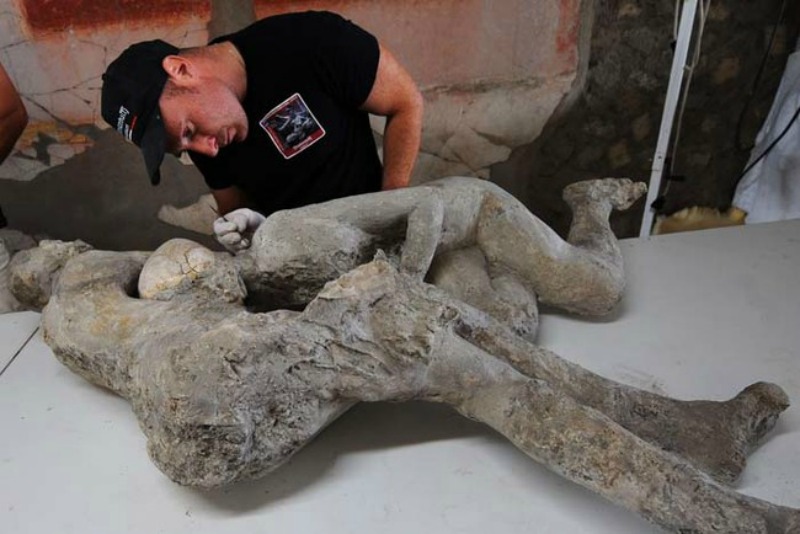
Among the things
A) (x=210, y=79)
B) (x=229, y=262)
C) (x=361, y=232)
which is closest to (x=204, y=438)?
(x=229, y=262)

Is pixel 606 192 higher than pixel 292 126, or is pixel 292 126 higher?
pixel 292 126

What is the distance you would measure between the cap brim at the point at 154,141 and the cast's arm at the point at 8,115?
627 mm

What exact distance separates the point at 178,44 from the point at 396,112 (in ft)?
2.50

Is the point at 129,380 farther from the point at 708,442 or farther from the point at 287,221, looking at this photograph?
the point at 708,442

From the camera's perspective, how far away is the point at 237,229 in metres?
1.48

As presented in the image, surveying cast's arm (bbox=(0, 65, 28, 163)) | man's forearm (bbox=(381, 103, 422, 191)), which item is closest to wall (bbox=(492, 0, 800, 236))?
man's forearm (bbox=(381, 103, 422, 191))

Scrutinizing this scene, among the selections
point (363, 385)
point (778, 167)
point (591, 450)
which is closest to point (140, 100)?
point (363, 385)

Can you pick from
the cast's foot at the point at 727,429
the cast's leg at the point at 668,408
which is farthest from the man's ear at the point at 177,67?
the cast's foot at the point at 727,429

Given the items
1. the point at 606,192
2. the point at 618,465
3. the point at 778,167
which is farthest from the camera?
the point at 778,167

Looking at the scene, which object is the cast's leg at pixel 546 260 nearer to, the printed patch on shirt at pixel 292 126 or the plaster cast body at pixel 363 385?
the plaster cast body at pixel 363 385

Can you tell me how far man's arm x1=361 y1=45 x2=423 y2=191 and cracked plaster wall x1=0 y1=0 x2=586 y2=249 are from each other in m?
0.53

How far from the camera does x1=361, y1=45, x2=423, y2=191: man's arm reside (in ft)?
5.14

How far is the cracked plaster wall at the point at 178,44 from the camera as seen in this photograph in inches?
74.2

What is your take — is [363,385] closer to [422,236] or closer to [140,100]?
[422,236]
